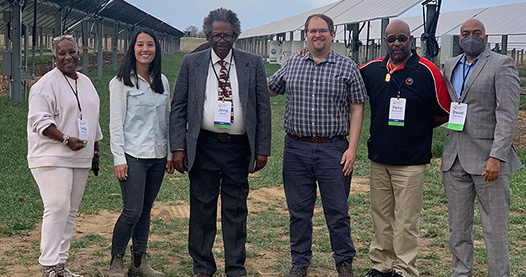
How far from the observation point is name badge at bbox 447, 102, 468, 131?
4.16 meters

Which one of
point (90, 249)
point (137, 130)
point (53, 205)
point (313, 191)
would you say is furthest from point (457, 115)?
point (90, 249)

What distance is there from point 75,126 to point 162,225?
231 cm

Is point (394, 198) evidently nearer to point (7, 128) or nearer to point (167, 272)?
point (167, 272)

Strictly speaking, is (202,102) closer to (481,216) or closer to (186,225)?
(481,216)

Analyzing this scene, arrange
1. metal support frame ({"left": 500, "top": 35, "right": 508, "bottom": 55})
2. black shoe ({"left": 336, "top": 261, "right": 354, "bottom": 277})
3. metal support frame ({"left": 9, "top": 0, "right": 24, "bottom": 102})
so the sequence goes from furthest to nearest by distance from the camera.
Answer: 1. metal support frame ({"left": 500, "top": 35, "right": 508, "bottom": 55})
2. metal support frame ({"left": 9, "top": 0, "right": 24, "bottom": 102})
3. black shoe ({"left": 336, "top": 261, "right": 354, "bottom": 277})

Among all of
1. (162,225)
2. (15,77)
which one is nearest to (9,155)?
(162,225)

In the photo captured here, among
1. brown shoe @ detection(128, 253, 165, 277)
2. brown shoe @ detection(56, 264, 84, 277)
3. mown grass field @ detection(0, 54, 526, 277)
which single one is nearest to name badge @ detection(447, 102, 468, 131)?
mown grass field @ detection(0, 54, 526, 277)

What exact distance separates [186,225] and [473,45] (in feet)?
10.7

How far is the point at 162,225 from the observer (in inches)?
247

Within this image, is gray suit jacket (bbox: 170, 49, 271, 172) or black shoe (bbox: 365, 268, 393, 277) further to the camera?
black shoe (bbox: 365, 268, 393, 277)

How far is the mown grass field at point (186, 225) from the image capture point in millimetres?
5000

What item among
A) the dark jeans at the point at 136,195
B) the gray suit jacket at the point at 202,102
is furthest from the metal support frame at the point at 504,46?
the dark jeans at the point at 136,195

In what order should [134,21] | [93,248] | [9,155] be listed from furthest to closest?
[134,21] < [9,155] < [93,248]

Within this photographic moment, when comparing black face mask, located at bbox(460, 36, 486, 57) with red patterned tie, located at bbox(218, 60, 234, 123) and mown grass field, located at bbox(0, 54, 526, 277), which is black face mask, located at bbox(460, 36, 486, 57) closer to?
red patterned tie, located at bbox(218, 60, 234, 123)
